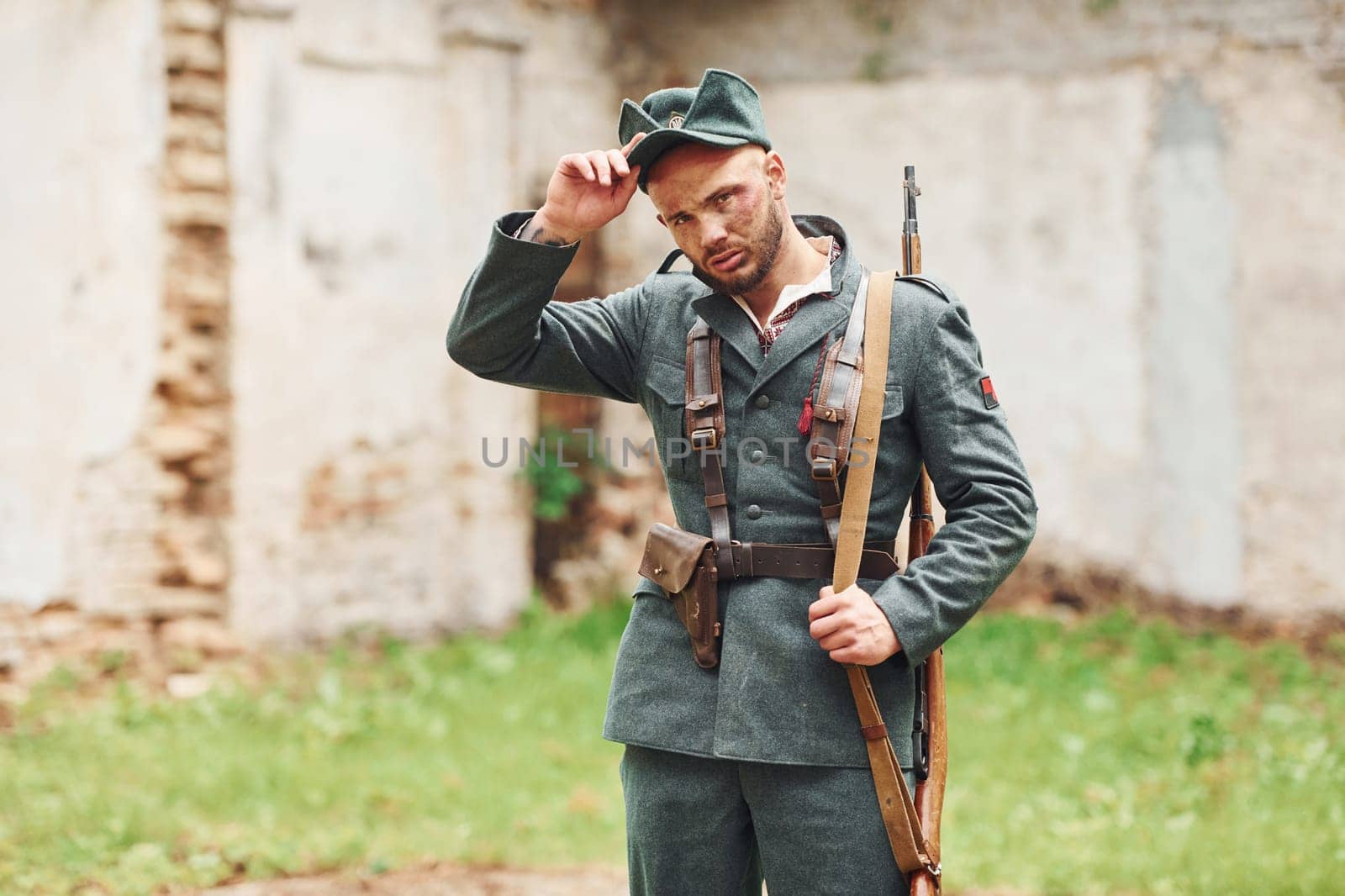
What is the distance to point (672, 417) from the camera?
103 inches

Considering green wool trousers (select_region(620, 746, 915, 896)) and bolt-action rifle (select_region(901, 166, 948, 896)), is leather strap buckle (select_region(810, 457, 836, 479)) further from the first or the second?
green wool trousers (select_region(620, 746, 915, 896))

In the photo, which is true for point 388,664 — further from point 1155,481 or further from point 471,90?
point 1155,481

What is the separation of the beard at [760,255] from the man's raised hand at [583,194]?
0.21m

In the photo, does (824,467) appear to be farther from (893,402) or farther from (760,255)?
(760,255)

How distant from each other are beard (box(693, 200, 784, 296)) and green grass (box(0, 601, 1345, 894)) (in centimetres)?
268

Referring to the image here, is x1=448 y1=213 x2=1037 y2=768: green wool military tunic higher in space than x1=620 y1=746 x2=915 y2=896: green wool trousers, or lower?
higher

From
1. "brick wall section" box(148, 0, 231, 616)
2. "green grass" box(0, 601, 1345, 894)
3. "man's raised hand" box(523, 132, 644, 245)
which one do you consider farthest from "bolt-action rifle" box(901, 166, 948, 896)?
"brick wall section" box(148, 0, 231, 616)

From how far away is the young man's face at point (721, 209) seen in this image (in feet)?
8.03

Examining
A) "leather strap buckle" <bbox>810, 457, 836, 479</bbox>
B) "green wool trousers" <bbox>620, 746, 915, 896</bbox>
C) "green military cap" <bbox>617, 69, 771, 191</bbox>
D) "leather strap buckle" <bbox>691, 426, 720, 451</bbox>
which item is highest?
"green military cap" <bbox>617, 69, 771, 191</bbox>

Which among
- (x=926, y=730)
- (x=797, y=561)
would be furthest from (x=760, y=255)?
(x=926, y=730)

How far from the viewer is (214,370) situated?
672 cm

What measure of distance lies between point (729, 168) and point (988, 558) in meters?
0.84

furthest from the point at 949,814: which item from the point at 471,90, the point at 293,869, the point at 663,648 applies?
the point at 471,90

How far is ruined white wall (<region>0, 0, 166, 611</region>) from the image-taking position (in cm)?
588
